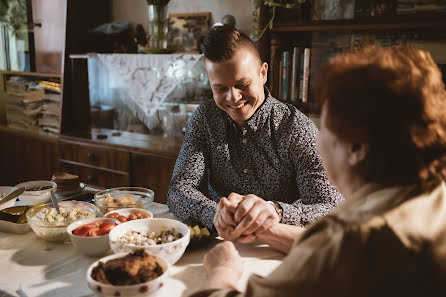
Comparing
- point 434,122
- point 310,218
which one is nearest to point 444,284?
point 434,122

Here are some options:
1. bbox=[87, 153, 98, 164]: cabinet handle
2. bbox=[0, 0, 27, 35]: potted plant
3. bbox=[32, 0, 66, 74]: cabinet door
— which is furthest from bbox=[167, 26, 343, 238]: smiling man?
bbox=[0, 0, 27, 35]: potted plant

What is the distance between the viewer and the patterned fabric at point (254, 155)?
5.76ft

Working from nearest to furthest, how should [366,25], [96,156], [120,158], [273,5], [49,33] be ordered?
[366,25] < [273,5] < [120,158] < [96,156] < [49,33]

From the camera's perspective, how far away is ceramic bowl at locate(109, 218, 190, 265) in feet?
3.73

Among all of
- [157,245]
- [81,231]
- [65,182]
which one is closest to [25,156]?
[65,182]

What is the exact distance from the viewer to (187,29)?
3.28m

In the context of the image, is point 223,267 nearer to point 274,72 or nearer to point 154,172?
point 274,72

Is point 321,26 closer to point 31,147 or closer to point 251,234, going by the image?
point 251,234

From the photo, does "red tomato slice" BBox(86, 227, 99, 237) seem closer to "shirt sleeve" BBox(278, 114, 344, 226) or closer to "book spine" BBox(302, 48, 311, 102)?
"shirt sleeve" BBox(278, 114, 344, 226)

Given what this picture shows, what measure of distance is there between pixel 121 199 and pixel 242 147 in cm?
60

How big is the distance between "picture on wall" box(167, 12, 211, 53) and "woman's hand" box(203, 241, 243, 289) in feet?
Answer: 7.53

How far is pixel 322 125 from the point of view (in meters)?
0.90

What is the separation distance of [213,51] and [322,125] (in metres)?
0.93

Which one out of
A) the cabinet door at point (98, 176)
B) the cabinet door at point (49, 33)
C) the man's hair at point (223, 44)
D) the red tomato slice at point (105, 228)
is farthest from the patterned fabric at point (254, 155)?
the cabinet door at point (49, 33)
